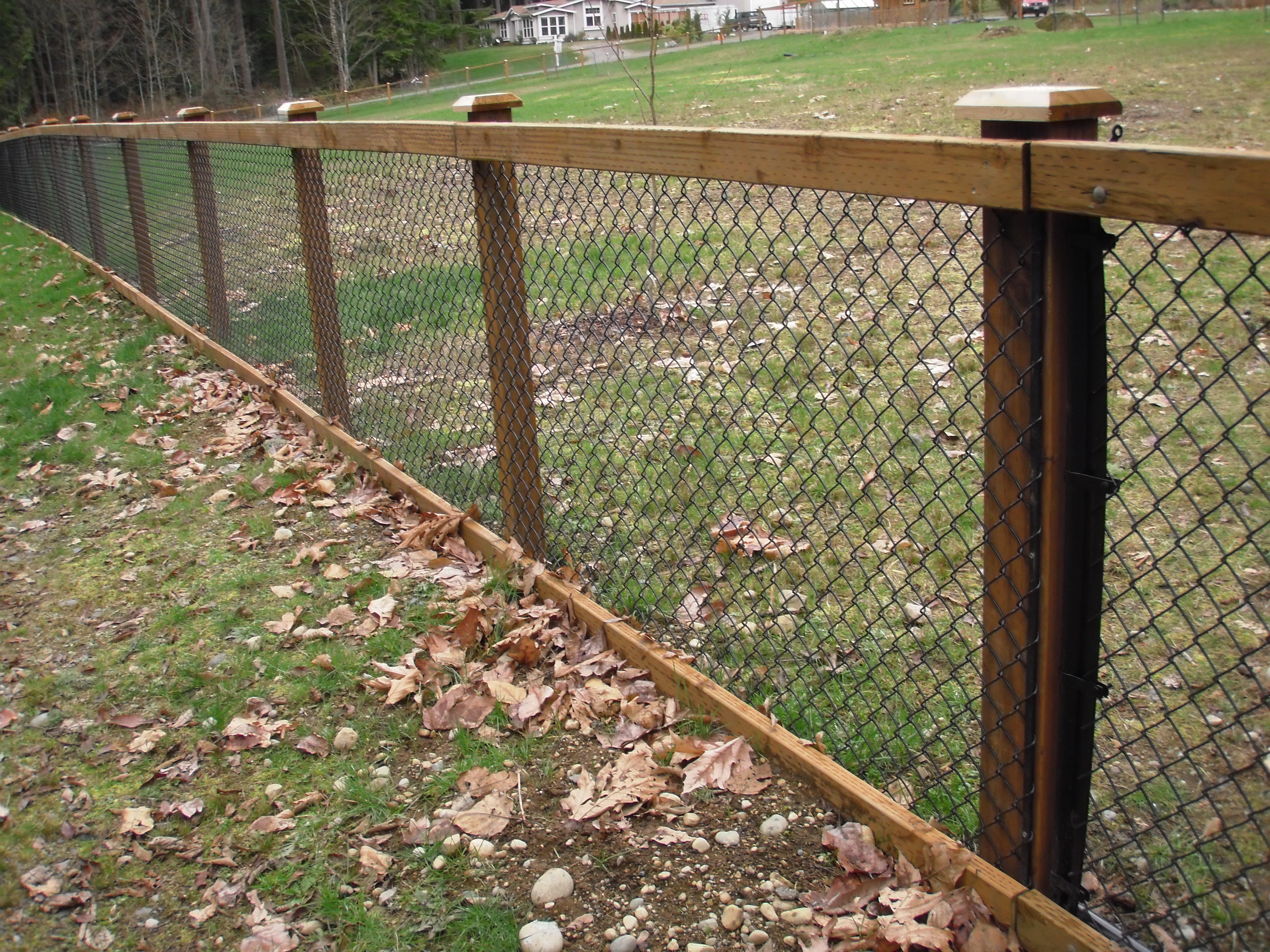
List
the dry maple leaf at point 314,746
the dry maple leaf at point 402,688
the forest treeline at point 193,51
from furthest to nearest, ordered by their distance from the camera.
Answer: the forest treeline at point 193,51, the dry maple leaf at point 402,688, the dry maple leaf at point 314,746

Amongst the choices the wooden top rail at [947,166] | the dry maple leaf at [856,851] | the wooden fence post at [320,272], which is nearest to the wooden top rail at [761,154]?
the wooden top rail at [947,166]

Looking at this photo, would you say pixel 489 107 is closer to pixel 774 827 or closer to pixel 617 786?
pixel 617 786

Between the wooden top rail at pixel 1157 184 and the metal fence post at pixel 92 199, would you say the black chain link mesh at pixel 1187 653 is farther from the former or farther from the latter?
the metal fence post at pixel 92 199

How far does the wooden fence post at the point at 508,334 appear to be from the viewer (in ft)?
12.3

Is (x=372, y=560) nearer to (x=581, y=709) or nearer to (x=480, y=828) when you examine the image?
(x=581, y=709)

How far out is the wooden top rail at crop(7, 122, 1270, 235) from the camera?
1.60 m

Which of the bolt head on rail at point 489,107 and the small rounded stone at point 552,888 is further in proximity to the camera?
the bolt head on rail at point 489,107

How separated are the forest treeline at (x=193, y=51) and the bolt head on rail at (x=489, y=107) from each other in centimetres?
4596

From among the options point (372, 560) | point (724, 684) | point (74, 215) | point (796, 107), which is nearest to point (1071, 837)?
point (724, 684)

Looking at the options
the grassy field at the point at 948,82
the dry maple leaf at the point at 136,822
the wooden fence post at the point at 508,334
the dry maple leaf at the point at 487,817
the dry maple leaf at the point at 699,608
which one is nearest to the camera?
the dry maple leaf at the point at 487,817

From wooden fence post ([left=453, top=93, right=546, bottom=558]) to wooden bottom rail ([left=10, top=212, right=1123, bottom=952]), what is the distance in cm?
20

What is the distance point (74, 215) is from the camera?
39.6 ft

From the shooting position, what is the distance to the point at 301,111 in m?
5.54

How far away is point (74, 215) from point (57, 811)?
10853 mm
